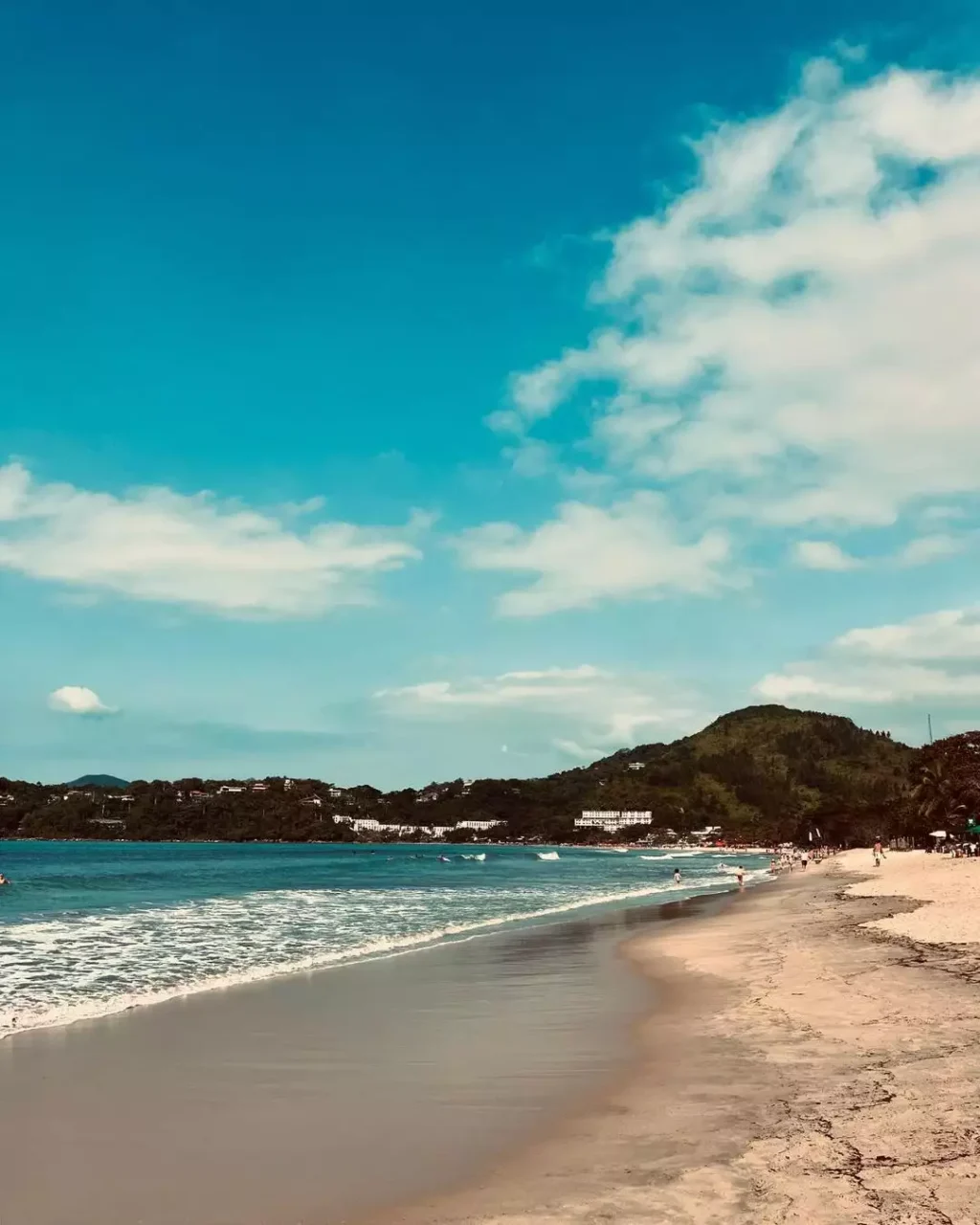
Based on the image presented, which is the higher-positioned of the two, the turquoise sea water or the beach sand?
the beach sand

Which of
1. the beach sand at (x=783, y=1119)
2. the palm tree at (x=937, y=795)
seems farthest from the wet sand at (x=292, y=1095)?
the palm tree at (x=937, y=795)

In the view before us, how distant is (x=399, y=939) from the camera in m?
31.2

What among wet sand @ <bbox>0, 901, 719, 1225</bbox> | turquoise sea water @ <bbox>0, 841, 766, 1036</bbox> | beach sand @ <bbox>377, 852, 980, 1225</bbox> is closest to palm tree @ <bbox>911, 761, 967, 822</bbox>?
turquoise sea water @ <bbox>0, 841, 766, 1036</bbox>

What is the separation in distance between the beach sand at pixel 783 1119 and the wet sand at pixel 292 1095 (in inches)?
29.0

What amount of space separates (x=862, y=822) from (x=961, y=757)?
7300 cm

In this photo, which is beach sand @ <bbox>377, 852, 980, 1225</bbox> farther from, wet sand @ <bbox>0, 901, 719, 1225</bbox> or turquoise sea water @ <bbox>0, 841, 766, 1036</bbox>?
turquoise sea water @ <bbox>0, 841, 766, 1036</bbox>

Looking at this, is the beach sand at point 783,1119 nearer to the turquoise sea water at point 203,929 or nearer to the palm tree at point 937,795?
the turquoise sea water at point 203,929

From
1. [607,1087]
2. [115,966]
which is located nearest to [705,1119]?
[607,1087]

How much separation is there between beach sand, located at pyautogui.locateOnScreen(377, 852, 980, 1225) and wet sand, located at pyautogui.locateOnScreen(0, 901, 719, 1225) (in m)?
0.74

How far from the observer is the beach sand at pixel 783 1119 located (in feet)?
23.8

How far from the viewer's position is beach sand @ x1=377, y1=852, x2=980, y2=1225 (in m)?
7.27

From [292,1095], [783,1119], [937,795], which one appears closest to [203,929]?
[292,1095]

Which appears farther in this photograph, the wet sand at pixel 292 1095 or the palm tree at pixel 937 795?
the palm tree at pixel 937 795

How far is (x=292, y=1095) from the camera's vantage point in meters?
11.5
